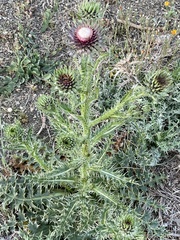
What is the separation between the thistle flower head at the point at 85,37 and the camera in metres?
2.43

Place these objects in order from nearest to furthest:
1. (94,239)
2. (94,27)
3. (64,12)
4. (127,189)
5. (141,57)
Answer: (94,27), (94,239), (127,189), (141,57), (64,12)

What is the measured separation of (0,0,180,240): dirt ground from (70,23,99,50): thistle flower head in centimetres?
116

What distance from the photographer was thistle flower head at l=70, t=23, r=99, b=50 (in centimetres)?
243

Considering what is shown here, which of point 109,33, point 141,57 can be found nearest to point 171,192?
point 141,57

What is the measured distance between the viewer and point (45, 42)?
396 centimetres

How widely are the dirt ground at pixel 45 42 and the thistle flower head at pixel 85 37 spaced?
1161 mm

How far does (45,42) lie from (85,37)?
159 cm

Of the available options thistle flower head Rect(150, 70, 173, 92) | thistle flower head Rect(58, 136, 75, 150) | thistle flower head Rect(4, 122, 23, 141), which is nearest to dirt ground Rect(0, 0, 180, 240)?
thistle flower head Rect(4, 122, 23, 141)

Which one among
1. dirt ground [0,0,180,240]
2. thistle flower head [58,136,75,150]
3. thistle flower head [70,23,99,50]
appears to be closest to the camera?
thistle flower head [70,23,99,50]

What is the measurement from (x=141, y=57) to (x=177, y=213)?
50.4 inches

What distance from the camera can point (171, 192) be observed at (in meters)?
3.40

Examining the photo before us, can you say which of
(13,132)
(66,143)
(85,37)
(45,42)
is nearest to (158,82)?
(85,37)

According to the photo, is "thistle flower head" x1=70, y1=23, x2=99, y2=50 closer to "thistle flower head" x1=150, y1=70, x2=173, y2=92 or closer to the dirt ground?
"thistle flower head" x1=150, y1=70, x2=173, y2=92

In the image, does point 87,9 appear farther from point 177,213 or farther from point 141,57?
point 177,213
